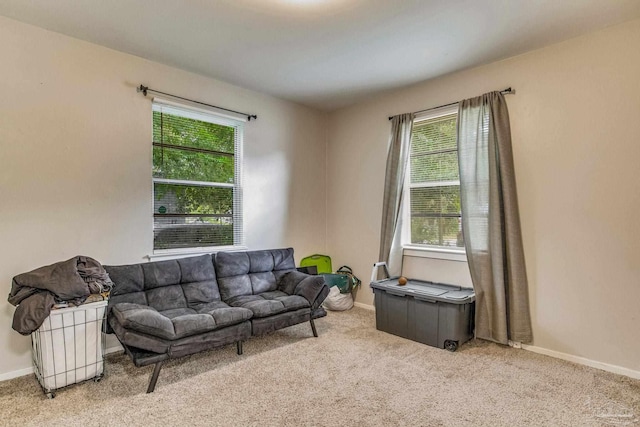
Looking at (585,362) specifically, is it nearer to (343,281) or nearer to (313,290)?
(313,290)

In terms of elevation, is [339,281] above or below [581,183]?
below

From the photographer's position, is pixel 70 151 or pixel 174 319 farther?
pixel 70 151

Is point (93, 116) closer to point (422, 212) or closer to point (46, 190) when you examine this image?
point (46, 190)

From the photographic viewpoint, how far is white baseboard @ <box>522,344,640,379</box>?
254cm

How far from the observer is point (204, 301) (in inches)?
122

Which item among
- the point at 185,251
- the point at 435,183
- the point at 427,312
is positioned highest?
the point at 435,183

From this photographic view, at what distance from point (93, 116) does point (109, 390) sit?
7.07 ft

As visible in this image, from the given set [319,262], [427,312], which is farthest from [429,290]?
[319,262]

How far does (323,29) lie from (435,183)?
1.97 m

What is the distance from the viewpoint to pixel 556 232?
113 inches

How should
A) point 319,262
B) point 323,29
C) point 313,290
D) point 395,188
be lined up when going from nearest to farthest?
point 323,29 → point 313,290 → point 395,188 → point 319,262

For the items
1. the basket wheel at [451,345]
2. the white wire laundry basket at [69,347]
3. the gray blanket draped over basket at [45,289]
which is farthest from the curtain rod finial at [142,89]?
the basket wheel at [451,345]

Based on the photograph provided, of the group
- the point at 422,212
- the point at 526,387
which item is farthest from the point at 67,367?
the point at 422,212

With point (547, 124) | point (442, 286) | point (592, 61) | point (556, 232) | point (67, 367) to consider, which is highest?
point (592, 61)
